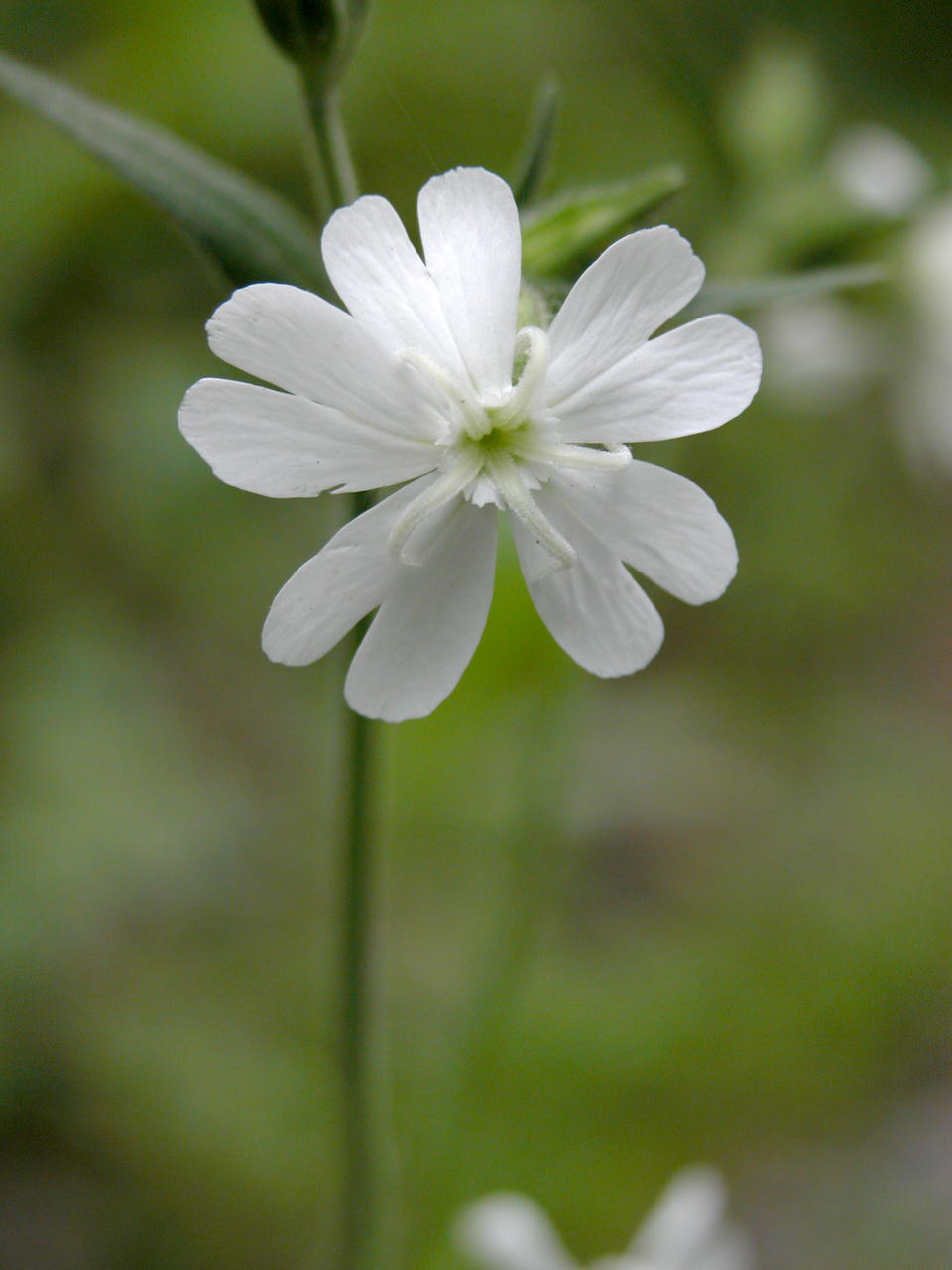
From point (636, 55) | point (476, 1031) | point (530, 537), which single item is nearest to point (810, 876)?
point (476, 1031)

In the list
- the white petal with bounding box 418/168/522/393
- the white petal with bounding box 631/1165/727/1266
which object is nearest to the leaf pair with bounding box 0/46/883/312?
the white petal with bounding box 418/168/522/393

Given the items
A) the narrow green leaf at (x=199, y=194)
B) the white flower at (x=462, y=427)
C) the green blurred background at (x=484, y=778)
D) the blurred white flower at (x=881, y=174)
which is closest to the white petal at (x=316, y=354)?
the white flower at (x=462, y=427)

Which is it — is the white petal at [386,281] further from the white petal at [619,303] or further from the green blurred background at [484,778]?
the green blurred background at [484,778]

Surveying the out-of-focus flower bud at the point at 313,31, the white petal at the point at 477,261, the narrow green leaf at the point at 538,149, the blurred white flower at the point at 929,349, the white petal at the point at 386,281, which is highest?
the blurred white flower at the point at 929,349

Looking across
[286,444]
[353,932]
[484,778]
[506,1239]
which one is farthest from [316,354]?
[484,778]

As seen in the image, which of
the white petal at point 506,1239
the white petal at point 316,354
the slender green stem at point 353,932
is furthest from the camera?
the white petal at point 506,1239

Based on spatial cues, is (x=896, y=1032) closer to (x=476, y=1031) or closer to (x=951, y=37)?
(x=476, y=1031)
